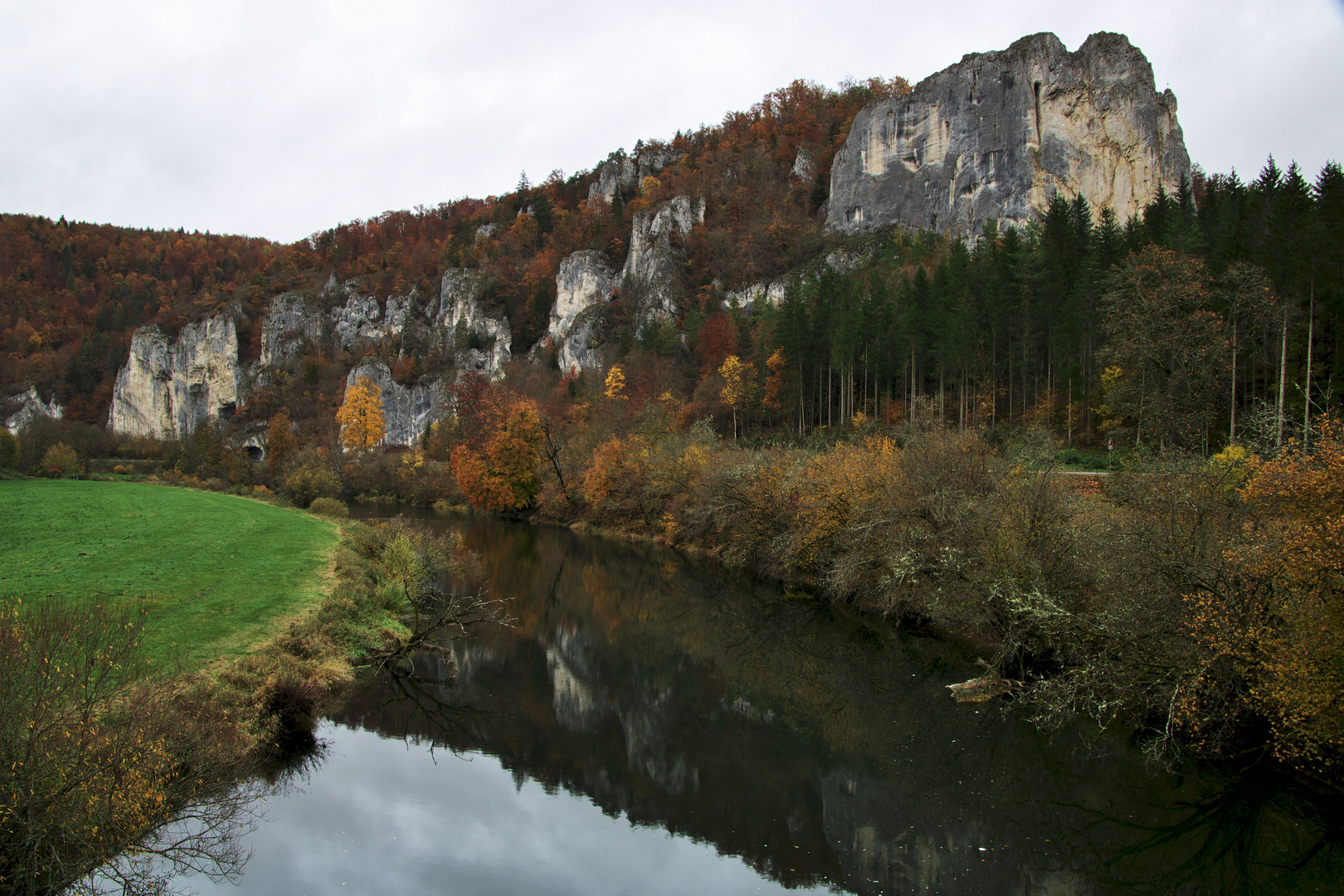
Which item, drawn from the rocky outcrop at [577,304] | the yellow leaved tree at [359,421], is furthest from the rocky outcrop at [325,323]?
the yellow leaved tree at [359,421]

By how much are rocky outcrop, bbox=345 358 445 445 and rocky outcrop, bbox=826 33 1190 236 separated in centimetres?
6647

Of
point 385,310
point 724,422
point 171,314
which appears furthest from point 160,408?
point 724,422

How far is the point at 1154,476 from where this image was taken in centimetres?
1416

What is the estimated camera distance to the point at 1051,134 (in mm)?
69562

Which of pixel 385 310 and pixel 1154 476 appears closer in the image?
pixel 1154 476

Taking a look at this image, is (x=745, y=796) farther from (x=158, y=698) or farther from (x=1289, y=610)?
(x=158, y=698)

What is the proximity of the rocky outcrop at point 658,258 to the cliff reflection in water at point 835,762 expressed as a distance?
6448 cm

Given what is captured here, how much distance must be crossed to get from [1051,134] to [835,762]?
2990 inches

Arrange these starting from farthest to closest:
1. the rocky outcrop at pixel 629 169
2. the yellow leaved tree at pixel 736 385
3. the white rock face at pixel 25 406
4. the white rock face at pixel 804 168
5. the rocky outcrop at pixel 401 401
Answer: the rocky outcrop at pixel 629 169, the white rock face at pixel 804 168, the white rock face at pixel 25 406, the rocky outcrop at pixel 401 401, the yellow leaved tree at pixel 736 385

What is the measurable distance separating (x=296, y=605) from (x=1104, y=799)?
1825cm

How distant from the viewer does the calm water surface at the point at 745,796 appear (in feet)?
31.4

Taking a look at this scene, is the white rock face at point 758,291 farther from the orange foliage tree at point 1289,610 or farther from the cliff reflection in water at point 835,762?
the orange foliage tree at point 1289,610

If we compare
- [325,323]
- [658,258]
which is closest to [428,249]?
[325,323]

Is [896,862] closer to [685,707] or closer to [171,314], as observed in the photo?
[685,707]
